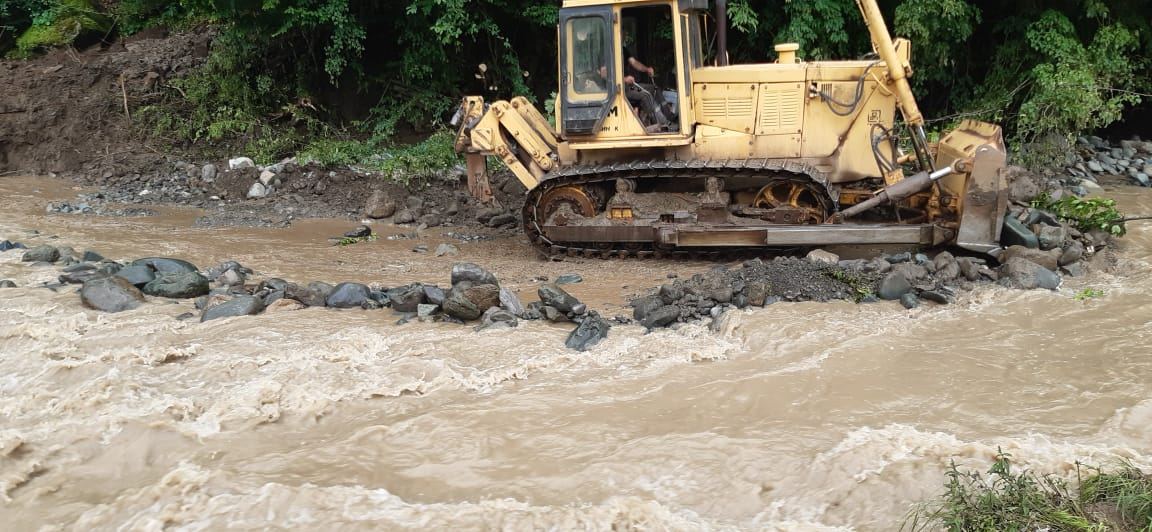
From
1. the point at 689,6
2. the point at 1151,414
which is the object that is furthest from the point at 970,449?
the point at 689,6

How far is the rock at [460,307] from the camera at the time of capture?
6.57m

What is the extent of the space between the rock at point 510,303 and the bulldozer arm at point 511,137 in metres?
2.37

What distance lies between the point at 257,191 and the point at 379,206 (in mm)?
2317

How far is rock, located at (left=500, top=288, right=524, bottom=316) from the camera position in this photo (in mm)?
6668

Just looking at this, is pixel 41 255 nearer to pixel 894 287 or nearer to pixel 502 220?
pixel 502 220

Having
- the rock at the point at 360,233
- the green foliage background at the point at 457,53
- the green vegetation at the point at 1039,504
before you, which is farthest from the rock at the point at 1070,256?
the rock at the point at 360,233

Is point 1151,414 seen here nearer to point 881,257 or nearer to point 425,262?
point 881,257

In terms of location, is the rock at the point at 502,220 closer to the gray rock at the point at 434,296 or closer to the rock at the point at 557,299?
the gray rock at the point at 434,296

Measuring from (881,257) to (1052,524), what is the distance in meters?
4.21

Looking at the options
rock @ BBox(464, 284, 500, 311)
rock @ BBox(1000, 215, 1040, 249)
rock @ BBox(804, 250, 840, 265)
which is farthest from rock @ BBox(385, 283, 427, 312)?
rock @ BBox(1000, 215, 1040, 249)

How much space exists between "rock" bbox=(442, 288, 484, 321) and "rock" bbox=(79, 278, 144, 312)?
263cm

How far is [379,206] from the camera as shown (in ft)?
35.9

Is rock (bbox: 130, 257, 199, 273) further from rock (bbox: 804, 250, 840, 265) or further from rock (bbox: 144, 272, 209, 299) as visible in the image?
rock (bbox: 804, 250, 840, 265)

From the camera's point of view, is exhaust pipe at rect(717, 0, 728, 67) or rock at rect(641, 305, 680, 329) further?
exhaust pipe at rect(717, 0, 728, 67)
